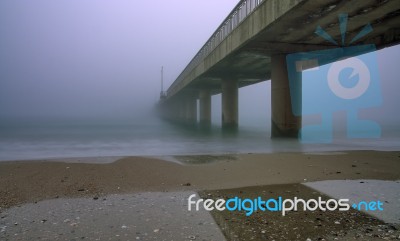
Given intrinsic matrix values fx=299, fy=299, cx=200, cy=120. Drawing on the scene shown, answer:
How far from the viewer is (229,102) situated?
117 feet

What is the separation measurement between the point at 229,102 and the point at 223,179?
2958 cm

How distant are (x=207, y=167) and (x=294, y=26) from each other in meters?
9.95

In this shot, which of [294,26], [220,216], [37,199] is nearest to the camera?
[220,216]

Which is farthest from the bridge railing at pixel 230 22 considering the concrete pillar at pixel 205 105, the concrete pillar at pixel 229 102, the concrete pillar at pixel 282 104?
the concrete pillar at pixel 205 105

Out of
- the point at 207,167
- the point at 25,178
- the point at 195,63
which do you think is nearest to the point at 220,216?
the point at 207,167

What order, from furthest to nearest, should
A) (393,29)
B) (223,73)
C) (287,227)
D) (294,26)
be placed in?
(223,73)
(393,29)
(294,26)
(287,227)

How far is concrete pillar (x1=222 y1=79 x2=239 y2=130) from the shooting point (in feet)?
113

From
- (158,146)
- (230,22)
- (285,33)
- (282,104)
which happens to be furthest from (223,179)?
(230,22)

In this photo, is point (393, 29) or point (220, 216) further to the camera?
point (393, 29)

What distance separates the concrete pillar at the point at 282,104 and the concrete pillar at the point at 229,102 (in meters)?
15.1

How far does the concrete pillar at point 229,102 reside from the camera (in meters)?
34.6

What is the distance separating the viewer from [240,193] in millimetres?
5113

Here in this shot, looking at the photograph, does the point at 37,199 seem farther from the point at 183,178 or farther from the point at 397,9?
the point at 397,9

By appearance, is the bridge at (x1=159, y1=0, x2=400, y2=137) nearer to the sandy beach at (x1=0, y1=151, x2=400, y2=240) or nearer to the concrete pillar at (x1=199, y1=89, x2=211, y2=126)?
the sandy beach at (x1=0, y1=151, x2=400, y2=240)
